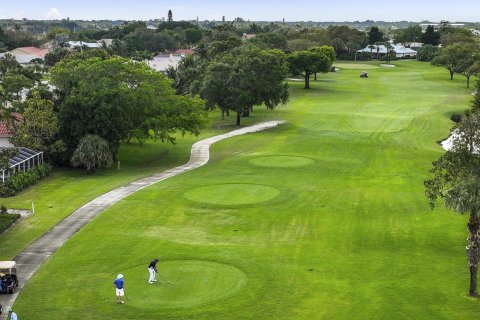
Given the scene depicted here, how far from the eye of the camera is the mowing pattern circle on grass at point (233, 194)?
50531mm

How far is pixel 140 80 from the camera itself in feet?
232

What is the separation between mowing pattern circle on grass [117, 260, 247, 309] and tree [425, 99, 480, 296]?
36.7ft

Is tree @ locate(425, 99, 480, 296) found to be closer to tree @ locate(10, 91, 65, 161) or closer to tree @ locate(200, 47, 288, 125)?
tree @ locate(10, 91, 65, 161)

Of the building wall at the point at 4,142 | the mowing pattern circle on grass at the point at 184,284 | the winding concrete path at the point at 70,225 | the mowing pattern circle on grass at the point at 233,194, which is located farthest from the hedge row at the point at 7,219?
the building wall at the point at 4,142

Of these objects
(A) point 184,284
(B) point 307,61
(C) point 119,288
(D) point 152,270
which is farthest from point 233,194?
(B) point 307,61

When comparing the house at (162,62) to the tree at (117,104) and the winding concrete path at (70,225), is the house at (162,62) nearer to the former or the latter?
the tree at (117,104)

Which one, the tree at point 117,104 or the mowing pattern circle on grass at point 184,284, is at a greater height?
the tree at point 117,104

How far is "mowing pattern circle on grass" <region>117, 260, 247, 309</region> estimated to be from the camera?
100 ft

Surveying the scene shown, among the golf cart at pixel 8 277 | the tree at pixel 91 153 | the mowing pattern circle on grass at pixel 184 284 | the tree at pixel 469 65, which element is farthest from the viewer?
the tree at pixel 469 65

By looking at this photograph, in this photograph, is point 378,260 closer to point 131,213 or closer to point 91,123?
point 131,213

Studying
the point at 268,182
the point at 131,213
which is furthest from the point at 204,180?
the point at 131,213

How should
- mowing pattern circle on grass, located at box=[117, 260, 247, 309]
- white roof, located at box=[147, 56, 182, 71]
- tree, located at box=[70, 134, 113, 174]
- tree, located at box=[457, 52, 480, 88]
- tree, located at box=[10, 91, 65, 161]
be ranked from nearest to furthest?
mowing pattern circle on grass, located at box=[117, 260, 247, 309] → tree, located at box=[70, 134, 113, 174] → tree, located at box=[10, 91, 65, 161] → tree, located at box=[457, 52, 480, 88] → white roof, located at box=[147, 56, 182, 71]

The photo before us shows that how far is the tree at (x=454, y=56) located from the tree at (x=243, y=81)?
65945 mm

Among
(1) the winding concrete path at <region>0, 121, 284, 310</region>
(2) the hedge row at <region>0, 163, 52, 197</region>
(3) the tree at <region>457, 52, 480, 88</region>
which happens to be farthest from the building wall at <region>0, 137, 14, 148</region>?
(3) the tree at <region>457, 52, 480, 88</region>
